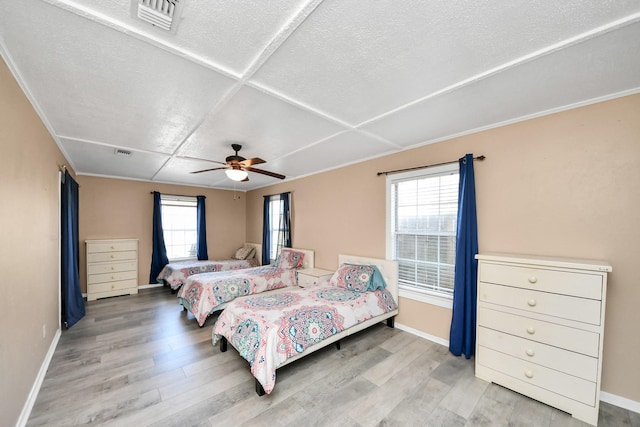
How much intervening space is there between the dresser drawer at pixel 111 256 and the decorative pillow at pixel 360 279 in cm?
424

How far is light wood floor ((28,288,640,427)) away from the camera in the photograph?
6.11ft

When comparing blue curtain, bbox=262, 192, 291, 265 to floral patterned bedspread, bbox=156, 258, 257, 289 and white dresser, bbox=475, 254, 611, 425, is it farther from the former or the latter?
white dresser, bbox=475, 254, 611, 425

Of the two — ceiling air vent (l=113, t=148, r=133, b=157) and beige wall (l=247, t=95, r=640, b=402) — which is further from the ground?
ceiling air vent (l=113, t=148, r=133, b=157)

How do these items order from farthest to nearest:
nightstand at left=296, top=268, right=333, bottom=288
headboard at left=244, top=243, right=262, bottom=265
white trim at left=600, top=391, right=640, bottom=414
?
headboard at left=244, top=243, right=262, bottom=265
nightstand at left=296, top=268, right=333, bottom=288
white trim at left=600, top=391, right=640, bottom=414

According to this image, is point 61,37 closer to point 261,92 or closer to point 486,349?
point 261,92

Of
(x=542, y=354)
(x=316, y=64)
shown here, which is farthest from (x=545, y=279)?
(x=316, y=64)

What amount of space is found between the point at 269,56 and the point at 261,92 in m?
0.44

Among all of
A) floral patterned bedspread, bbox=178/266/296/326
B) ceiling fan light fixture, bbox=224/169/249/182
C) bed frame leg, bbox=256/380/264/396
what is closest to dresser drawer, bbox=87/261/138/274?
floral patterned bedspread, bbox=178/266/296/326

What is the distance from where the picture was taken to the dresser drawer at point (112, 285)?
4633mm

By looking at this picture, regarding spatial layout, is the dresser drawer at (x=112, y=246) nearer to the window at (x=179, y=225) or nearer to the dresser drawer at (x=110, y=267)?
the dresser drawer at (x=110, y=267)

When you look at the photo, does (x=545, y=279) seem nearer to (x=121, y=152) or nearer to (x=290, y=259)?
(x=290, y=259)

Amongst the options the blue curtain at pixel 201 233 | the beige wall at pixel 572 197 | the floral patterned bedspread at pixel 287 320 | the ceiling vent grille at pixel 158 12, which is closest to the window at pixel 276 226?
the blue curtain at pixel 201 233

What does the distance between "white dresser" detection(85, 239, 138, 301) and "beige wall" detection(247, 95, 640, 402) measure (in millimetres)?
5251

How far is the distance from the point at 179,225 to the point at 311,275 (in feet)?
12.9
